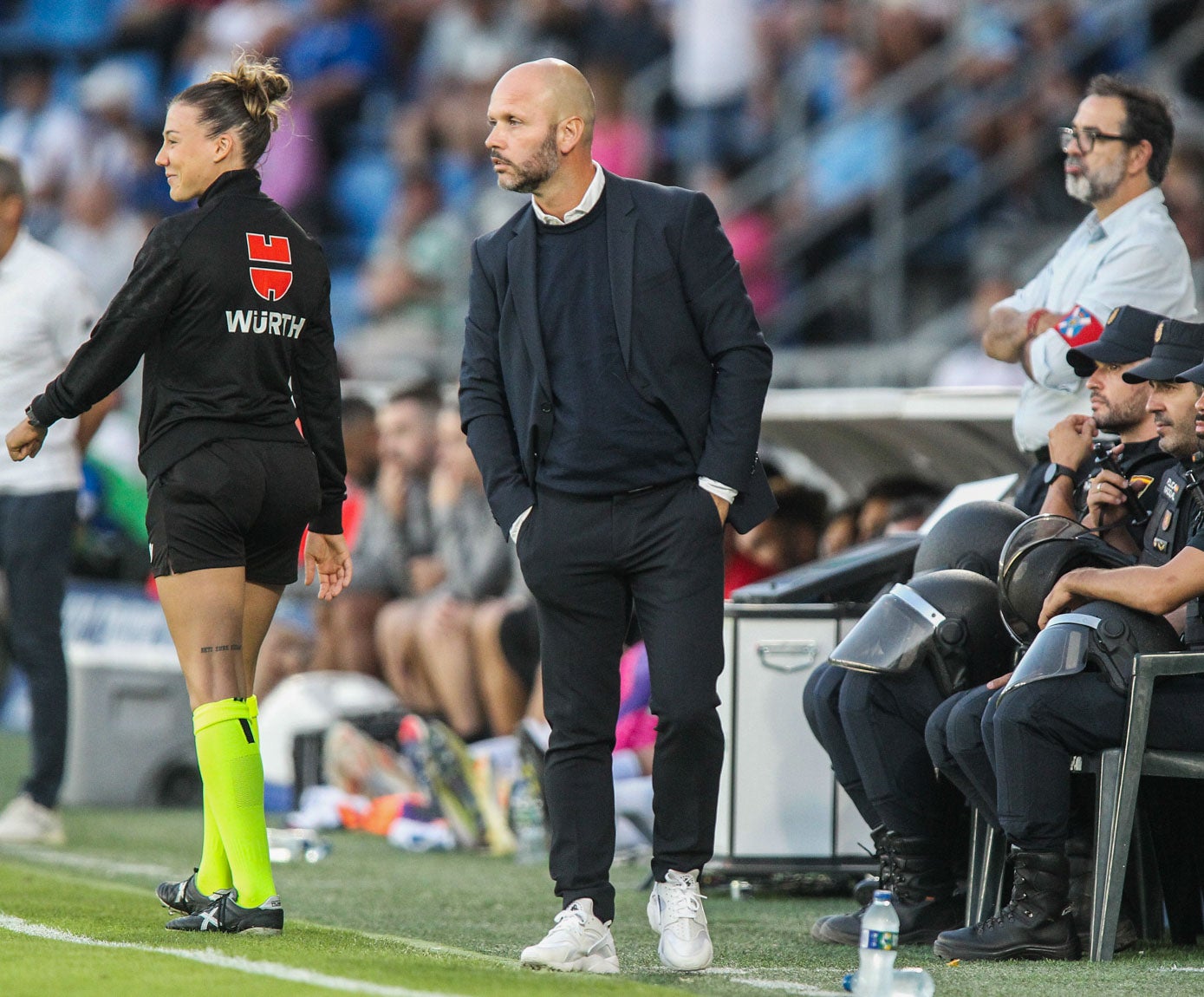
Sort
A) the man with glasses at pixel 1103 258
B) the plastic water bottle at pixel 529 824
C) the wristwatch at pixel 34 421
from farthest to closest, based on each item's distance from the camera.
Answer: the plastic water bottle at pixel 529 824 → the man with glasses at pixel 1103 258 → the wristwatch at pixel 34 421

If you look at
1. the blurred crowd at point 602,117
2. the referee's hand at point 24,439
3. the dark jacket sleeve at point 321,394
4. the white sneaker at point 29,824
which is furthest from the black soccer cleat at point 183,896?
the blurred crowd at point 602,117

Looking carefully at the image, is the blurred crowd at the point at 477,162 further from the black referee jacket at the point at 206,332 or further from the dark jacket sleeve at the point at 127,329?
the dark jacket sleeve at the point at 127,329

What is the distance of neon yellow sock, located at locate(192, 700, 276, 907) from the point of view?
451cm

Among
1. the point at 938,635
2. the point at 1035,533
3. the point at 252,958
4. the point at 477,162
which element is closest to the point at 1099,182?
the point at 1035,533

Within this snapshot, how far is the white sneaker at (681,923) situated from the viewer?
422 centimetres

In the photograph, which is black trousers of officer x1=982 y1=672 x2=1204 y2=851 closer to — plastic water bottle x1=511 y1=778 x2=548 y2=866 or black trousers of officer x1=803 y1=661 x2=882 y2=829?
black trousers of officer x1=803 y1=661 x2=882 y2=829

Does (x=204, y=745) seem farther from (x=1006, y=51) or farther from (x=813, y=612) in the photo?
(x=1006, y=51)

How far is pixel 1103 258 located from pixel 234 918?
2.95 meters

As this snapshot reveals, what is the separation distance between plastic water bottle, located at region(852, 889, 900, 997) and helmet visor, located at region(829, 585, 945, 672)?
126 centimetres

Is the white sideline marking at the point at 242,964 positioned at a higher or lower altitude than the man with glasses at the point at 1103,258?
lower

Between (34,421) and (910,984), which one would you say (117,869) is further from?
(910,984)

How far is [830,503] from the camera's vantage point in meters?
8.99

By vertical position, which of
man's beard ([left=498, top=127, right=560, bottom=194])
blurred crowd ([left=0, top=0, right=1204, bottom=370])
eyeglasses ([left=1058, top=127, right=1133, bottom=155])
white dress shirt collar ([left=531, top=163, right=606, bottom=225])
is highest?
blurred crowd ([left=0, top=0, right=1204, bottom=370])

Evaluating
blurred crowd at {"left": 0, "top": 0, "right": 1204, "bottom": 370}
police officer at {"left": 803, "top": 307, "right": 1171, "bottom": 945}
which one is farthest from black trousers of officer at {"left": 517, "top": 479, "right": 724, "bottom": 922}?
blurred crowd at {"left": 0, "top": 0, "right": 1204, "bottom": 370}
